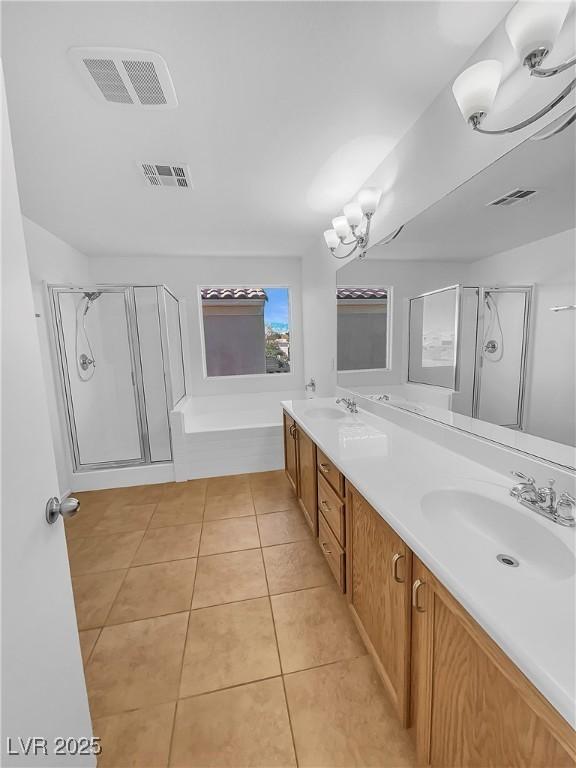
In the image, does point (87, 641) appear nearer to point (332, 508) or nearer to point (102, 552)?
point (102, 552)

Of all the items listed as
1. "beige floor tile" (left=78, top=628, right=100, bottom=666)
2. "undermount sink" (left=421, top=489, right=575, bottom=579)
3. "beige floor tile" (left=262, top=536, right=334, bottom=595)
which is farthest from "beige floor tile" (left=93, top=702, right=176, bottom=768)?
"undermount sink" (left=421, top=489, right=575, bottom=579)

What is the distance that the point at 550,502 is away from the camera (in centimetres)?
92

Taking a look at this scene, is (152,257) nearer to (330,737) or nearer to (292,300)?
(292,300)

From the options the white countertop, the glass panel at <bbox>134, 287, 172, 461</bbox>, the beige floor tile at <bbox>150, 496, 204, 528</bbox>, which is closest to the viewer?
the white countertop

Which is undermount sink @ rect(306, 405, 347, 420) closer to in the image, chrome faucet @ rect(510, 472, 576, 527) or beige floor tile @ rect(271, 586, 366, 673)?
beige floor tile @ rect(271, 586, 366, 673)

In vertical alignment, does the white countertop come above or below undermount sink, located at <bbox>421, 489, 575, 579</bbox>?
above

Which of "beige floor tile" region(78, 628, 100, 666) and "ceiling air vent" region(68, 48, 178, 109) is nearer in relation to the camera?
"ceiling air vent" region(68, 48, 178, 109)

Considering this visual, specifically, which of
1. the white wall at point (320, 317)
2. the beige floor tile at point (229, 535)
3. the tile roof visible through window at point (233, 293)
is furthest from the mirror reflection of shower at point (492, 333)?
the tile roof visible through window at point (233, 293)

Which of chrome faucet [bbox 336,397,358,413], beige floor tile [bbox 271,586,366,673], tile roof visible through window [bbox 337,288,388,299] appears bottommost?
beige floor tile [bbox 271,586,366,673]

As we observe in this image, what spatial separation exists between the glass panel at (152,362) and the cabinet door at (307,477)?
1.84 metres

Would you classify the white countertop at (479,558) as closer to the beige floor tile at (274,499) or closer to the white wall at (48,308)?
the beige floor tile at (274,499)

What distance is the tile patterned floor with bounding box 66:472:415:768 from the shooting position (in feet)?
3.47

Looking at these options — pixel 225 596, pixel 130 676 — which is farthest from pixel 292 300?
pixel 130 676

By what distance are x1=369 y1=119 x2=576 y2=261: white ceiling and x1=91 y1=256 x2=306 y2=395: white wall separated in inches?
103
